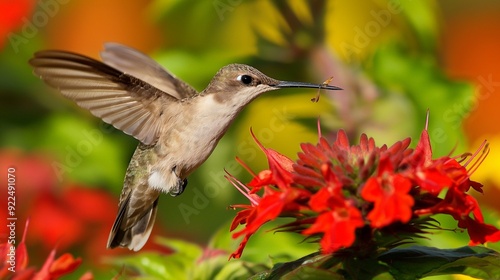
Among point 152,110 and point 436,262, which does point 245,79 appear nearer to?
point 152,110

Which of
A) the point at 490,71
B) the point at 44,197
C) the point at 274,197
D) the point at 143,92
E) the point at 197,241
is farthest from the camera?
the point at 490,71

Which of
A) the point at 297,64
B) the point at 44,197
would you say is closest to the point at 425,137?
the point at 297,64

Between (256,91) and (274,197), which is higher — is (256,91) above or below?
above

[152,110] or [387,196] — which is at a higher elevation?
[152,110]

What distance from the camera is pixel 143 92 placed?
112cm

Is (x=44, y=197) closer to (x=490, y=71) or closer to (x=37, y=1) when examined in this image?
(x=37, y=1)

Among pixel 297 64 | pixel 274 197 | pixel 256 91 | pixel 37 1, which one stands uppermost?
pixel 37 1

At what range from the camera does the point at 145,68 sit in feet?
4.05

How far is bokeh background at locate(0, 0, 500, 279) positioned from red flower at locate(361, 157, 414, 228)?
0.65 meters

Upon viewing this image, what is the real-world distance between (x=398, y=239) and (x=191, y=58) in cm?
82

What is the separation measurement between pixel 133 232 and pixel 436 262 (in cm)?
59

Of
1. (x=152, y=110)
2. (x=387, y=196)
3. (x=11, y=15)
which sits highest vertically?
(x=11, y=15)

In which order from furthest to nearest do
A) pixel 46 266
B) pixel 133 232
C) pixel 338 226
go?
pixel 133 232
pixel 46 266
pixel 338 226

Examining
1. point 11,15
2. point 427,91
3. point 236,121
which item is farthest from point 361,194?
point 11,15
